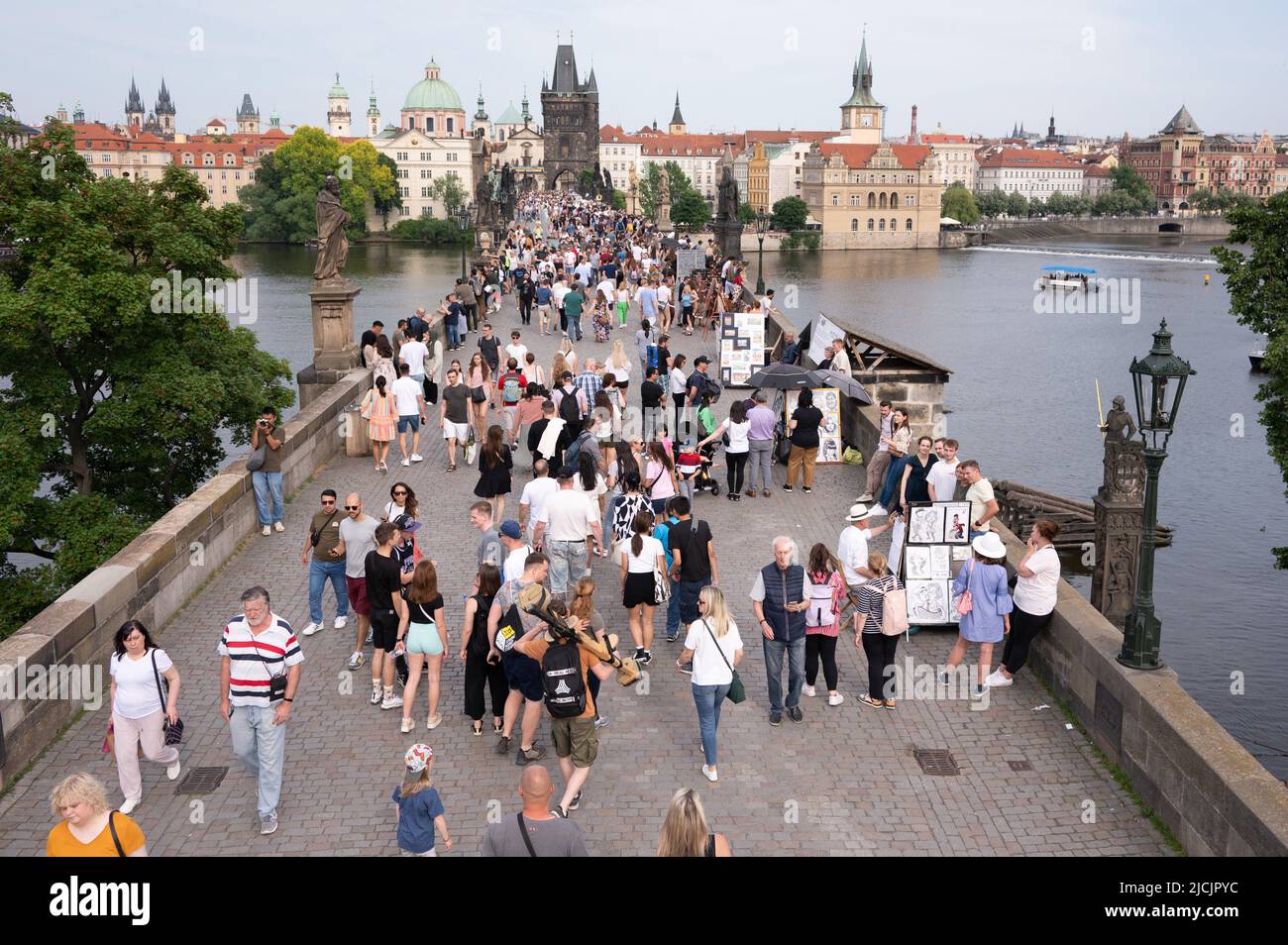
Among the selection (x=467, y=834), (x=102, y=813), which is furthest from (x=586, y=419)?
(x=102, y=813)

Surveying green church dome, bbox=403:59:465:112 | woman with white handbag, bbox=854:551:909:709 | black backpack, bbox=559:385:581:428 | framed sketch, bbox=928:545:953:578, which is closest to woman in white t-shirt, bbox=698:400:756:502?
black backpack, bbox=559:385:581:428

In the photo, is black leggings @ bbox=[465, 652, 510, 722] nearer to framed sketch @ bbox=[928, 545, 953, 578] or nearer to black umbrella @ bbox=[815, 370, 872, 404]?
framed sketch @ bbox=[928, 545, 953, 578]

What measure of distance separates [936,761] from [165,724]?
4.76 metres

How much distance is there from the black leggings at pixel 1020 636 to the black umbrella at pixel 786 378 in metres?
5.84

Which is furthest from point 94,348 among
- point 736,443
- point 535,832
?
point 535,832

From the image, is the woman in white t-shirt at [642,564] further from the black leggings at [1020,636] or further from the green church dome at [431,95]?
the green church dome at [431,95]

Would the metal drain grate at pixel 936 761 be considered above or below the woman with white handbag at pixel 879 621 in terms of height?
below

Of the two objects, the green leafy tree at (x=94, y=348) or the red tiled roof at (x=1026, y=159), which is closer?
the green leafy tree at (x=94, y=348)

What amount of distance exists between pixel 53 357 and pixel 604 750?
14.2 m

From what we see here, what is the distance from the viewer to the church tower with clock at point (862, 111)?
15988 centimetres

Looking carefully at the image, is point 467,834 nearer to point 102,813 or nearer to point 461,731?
point 461,731

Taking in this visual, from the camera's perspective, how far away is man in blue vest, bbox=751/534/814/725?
26.8 feet

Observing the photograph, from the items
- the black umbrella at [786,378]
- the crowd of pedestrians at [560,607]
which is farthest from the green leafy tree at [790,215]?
the crowd of pedestrians at [560,607]

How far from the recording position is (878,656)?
8656 mm
